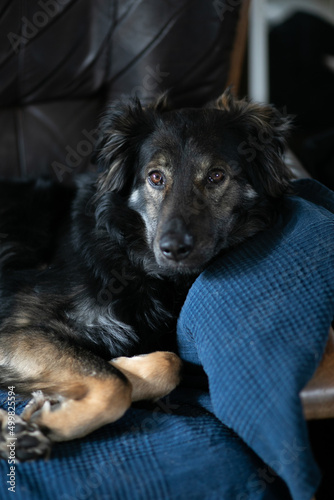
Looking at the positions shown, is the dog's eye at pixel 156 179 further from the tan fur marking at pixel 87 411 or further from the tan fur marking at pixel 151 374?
the tan fur marking at pixel 87 411

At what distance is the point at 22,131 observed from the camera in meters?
2.78

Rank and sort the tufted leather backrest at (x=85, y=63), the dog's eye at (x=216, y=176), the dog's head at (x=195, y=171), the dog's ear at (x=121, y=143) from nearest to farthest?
the dog's head at (x=195, y=171) → the dog's eye at (x=216, y=176) → the dog's ear at (x=121, y=143) → the tufted leather backrest at (x=85, y=63)

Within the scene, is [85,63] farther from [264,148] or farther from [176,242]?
[176,242]

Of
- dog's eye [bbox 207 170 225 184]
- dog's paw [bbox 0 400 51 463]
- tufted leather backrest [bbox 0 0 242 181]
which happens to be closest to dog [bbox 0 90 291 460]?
dog's eye [bbox 207 170 225 184]

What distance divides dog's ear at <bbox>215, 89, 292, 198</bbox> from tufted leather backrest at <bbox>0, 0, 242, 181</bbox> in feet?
2.18

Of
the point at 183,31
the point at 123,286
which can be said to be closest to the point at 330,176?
the point at 183,31

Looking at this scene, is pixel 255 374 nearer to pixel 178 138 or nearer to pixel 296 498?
pixel 296 498

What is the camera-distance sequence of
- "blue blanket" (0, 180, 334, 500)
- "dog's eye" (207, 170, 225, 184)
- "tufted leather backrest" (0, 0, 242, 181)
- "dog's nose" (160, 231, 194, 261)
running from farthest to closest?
"tufted leather backrest" (0, 0, 242, 181) → "dog's eye" (207, 170, 225, 184) → "dog's nose" (160, 231, 194, 261) → "blue blanket" (0, 180, 334, 500)

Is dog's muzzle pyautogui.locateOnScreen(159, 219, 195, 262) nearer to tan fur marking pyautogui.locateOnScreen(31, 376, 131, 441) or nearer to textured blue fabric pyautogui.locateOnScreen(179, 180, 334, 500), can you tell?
textured blue fabric pyautogui.locateOnScreen(179, 180, 334, 500)

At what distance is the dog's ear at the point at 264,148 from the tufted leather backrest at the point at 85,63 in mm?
665

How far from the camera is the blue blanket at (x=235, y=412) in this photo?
1.43 metres

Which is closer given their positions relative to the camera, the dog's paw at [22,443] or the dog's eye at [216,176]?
the dog's paw at [22,443]

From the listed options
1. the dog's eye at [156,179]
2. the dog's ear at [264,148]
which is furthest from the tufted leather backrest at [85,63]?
the dog's eye at [156,179]

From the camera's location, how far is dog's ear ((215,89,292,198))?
2.12 metres
